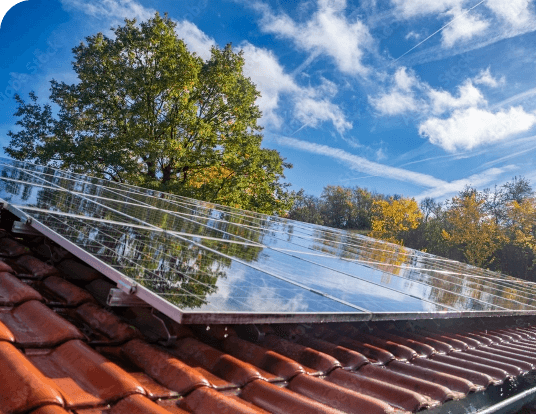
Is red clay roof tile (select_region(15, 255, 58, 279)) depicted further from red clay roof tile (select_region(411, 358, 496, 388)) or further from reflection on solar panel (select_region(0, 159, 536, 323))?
red clay roof tile (select_region(411, 358, 496, 388))

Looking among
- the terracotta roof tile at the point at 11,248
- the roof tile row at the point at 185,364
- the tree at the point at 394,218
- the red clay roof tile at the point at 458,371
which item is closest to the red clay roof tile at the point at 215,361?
the roof tile row at the point at 185,364

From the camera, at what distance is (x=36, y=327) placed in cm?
241

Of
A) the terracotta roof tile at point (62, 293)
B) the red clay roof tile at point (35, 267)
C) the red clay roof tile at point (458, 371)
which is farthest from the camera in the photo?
the red clay roof tile at point (35, 267)

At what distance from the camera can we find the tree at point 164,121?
26.5 meters

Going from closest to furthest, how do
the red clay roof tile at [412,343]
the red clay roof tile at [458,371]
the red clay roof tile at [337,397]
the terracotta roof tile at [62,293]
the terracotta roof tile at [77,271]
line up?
1. the red clay roof tile at [337,397]
2. the terracotta roof tile at [62,293]
3. the red clay roof tile at [458,371]
4. the terracotta roof tile at [77,271]
5. the red clay roof tile at [412,343]

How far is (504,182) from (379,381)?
55.7 meters

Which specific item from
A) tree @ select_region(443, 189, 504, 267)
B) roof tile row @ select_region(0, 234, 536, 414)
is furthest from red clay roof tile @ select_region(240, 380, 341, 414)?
tree @ select_region(443, 189, 504, 267)

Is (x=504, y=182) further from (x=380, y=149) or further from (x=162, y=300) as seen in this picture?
(x=380, y=149)

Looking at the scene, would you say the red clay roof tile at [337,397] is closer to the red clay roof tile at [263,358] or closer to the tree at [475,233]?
the red clay roof tile at [263,358]

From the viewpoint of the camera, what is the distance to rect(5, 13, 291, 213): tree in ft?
86.8

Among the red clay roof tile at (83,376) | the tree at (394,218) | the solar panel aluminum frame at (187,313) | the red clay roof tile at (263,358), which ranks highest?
the tree at (394,218)

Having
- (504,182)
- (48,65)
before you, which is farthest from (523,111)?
(48,65)

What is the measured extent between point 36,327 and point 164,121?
26078mm

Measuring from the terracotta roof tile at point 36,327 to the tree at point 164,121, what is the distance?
23.0 metres
